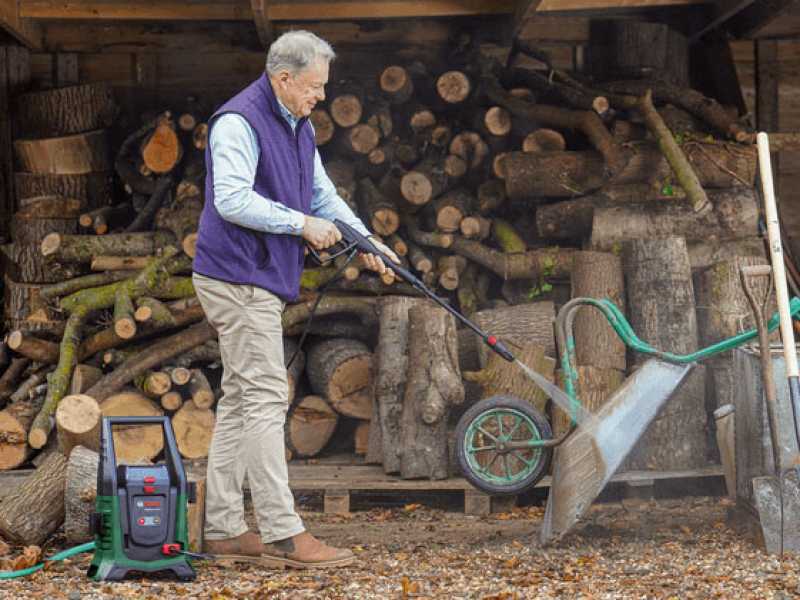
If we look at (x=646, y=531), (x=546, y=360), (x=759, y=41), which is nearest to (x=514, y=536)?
Answer: (x=646, y=531)

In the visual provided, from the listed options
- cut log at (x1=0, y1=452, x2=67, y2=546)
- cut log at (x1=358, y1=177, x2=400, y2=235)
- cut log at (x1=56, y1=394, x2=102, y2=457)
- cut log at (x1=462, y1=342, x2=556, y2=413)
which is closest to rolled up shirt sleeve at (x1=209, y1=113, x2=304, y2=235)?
cut log at (x1=56, y1=394, x2=102, y2=457)

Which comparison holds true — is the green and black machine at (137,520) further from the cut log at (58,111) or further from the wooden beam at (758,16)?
the wooden beam at (758,16)

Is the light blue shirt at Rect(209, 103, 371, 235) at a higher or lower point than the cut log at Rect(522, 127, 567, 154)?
lower

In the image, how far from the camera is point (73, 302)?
22.0ft

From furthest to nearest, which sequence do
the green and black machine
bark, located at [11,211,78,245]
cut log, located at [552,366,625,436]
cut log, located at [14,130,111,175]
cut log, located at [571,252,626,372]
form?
cut log, located at [14,130,111,175] → bark, located at [11,211,78,245] → cut log, located at [571,252,626,372] → cut log, located at [552,366,625,436] → the green and black machine

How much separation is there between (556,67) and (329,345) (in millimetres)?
2397

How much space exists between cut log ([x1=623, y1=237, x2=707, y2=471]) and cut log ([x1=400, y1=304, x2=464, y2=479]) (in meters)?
0.99

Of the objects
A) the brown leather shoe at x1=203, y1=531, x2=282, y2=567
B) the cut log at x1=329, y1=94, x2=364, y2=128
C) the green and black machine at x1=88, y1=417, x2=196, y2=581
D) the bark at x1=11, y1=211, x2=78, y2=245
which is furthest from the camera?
the bark at x1=11, y1=211, x2=78, y2=245

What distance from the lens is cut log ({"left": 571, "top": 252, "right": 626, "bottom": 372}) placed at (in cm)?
608

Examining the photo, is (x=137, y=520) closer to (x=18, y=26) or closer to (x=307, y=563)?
(x=307, y=563)

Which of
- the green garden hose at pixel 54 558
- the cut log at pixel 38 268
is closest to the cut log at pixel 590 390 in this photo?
the green garden hose at pixel 54 558

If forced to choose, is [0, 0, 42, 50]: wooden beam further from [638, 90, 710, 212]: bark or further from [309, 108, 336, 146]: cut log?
[638, 90, 710, 212]: bark

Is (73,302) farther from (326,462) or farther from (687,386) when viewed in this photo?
(687,386)

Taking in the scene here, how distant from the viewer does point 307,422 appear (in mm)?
6445
